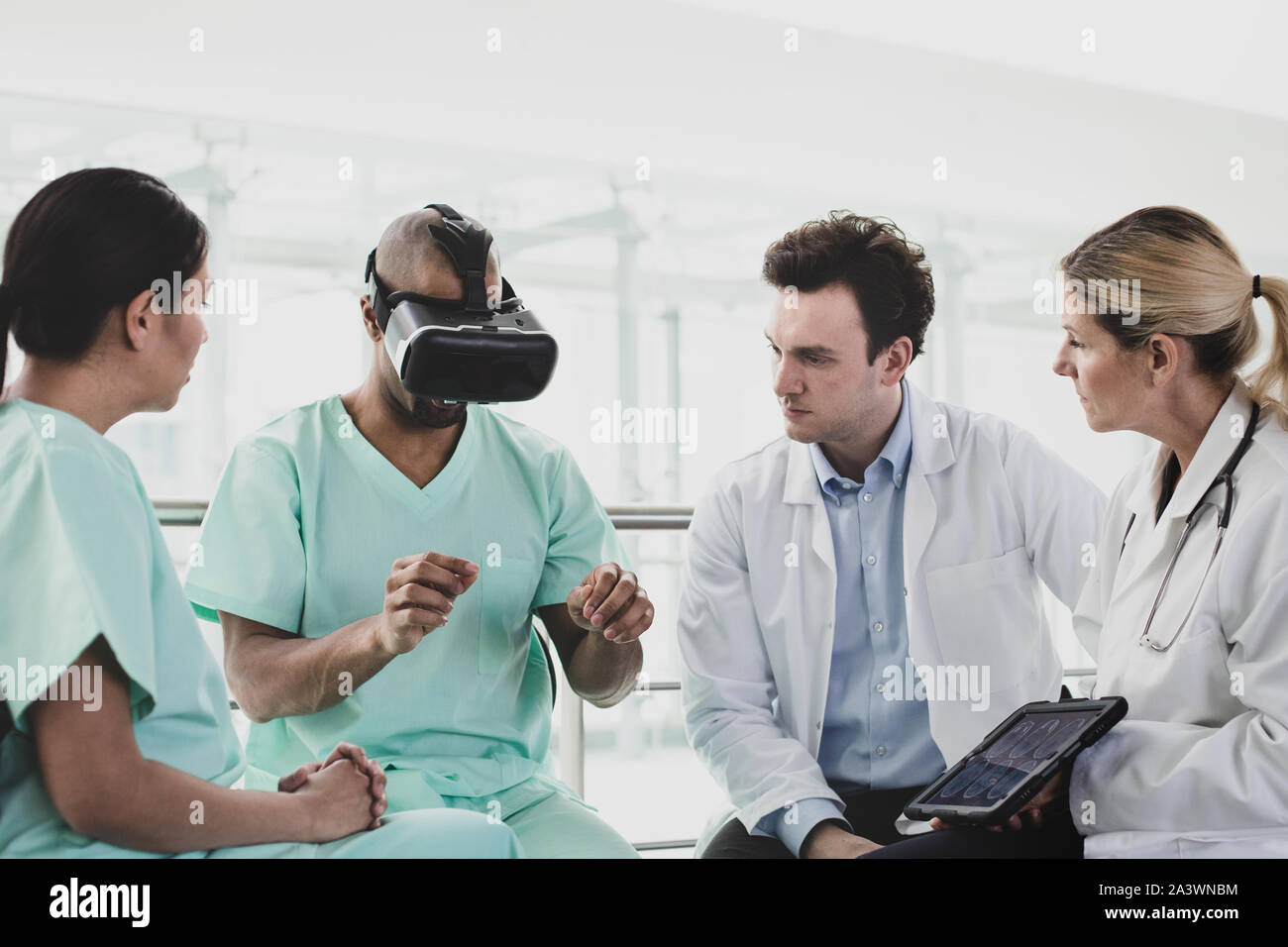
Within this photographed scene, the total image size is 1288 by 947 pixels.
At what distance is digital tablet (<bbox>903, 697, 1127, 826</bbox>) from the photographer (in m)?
1.20

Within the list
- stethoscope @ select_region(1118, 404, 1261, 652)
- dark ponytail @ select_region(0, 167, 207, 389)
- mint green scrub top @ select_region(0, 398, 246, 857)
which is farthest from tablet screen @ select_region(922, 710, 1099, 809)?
dark ponytail @ select_region(0, 167, 207, 389)

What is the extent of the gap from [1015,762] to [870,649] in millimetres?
430

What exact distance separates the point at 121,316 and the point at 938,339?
5.40 meters

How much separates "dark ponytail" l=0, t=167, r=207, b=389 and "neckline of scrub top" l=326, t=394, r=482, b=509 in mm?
446

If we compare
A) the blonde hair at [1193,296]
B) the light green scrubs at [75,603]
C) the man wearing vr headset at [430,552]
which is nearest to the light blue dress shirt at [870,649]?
the man wearing vr headset at [430,552]

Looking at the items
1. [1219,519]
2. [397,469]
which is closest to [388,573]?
[397,469]

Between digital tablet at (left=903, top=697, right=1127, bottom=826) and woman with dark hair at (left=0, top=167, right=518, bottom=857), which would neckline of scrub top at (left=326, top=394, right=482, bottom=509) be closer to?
woman with dark hair at (left=0, top=167, right=518, bottom=857)

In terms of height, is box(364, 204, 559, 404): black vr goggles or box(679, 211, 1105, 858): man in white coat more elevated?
box(364, 204, 559, 404): black vr goggles

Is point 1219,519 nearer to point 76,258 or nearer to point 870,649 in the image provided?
point 870,649

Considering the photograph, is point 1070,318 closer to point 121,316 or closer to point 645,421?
point 121,316

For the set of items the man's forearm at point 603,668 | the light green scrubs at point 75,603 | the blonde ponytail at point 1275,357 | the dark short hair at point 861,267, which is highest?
the dark short hair at point 861,267

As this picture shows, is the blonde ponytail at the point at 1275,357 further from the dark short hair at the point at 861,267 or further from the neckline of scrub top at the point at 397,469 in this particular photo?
the neckline of scrub top at the point at 397,469

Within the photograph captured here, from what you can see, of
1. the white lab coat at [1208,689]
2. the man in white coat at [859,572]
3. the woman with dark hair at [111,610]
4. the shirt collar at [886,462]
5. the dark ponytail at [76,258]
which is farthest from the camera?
the shirt collar at [886,462]

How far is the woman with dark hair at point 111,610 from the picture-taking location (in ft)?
3.13
